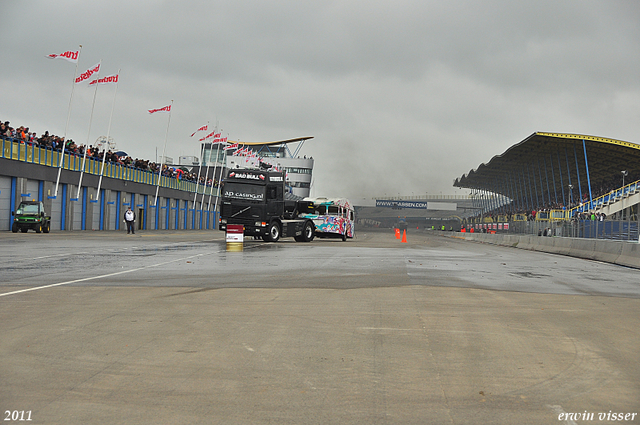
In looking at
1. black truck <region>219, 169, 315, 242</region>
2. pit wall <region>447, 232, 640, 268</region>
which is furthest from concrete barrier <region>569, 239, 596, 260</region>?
black truck <region>219, 169, 315, 242</region>

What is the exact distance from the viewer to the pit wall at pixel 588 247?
21812 mm

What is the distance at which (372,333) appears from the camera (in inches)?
279

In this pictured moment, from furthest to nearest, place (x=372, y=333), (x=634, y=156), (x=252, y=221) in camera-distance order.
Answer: (x=634, y=156), (x=252, y=221), (x=372, y=333)

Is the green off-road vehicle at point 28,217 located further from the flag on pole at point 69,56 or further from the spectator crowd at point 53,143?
the flag on pole at point 69,56

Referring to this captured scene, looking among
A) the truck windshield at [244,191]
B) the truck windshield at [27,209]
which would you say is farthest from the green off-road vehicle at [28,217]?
the truck windshield at [244,191]

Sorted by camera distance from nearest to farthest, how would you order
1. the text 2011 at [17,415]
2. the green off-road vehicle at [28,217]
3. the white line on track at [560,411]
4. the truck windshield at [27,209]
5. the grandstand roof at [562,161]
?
the text 2011 at [17,415], the white line on track at [560,411], the green off-road vehicle at [28,217], the truck windshield at [27,209], the grandstand roof at [562,161]

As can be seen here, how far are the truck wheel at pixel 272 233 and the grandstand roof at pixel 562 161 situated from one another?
136ft

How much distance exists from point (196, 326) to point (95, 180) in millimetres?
48345

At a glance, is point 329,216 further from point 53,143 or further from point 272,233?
point 53,143

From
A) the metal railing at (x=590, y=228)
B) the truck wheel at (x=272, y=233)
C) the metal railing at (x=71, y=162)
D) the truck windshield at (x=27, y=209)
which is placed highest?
the metal railing at (x=71, y=162)

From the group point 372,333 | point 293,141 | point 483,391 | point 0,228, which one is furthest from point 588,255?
point 293,141

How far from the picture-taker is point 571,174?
87125 mm

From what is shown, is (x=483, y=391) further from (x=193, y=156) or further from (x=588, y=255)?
(x=193, y=156)

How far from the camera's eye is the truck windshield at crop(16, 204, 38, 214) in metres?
38.6
